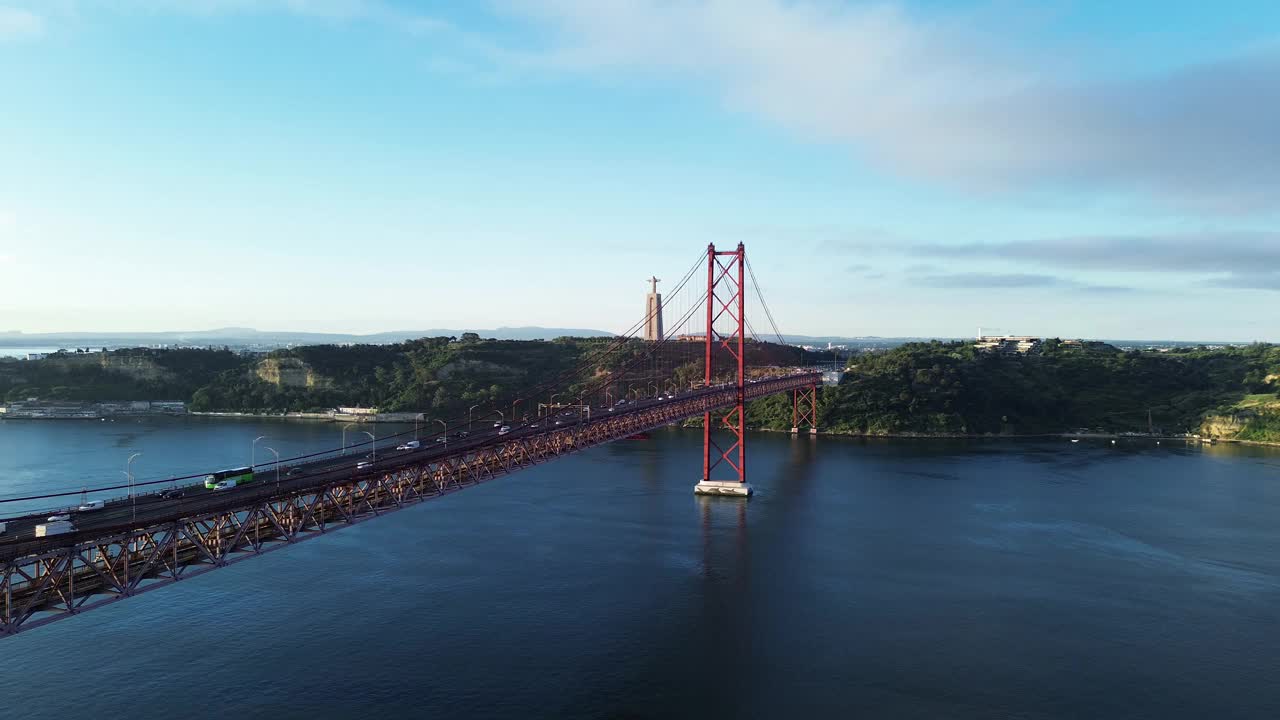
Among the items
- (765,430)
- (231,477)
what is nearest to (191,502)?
(231,477)

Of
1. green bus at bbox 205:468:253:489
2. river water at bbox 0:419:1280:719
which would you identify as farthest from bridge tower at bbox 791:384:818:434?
green bus at bbox 205:468:253:489

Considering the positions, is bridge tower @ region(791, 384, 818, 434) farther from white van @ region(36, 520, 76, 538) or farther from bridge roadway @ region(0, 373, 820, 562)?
Result: white van @ region(36, 520, 76, 538)

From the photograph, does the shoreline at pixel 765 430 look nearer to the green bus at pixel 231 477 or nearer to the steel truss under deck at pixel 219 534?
the steel truss under deck at pixel 219 534

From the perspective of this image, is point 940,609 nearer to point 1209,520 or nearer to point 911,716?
point 911,716

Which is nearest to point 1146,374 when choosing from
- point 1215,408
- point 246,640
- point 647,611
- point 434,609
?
point 1215,408

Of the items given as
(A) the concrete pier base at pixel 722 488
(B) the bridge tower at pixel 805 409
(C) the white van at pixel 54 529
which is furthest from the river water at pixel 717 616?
(B) the bridge tower at pixel 805 409
